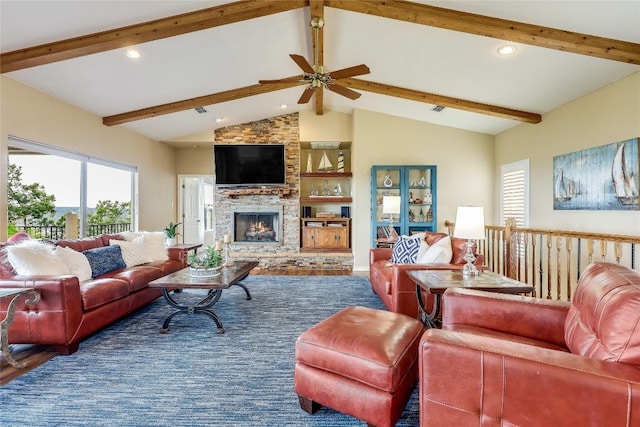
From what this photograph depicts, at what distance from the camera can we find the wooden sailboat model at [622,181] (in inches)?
127

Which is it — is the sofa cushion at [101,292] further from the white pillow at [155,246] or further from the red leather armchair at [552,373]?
the red leather armchair at [552,373]

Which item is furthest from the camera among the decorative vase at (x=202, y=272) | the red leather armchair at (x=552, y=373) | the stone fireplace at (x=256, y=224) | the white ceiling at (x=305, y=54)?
the stone fireplace at (x=256, y=224)

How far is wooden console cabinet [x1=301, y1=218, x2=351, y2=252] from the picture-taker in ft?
21.3

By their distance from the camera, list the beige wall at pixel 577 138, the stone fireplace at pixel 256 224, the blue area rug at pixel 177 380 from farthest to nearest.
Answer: the stone fireplace at pixel 256 224 < the beige wall at pixel 577 138 < the blue area rug at pixel 177 380

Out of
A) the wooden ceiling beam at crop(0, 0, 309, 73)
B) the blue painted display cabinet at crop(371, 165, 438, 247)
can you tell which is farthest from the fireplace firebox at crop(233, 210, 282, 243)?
the wooden ceiling beam at crop(0, 0, 309, 73)

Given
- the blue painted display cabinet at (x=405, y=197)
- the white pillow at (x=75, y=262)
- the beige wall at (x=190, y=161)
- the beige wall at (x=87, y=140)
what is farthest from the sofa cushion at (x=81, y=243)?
the blue painted display cabinet at (x=405, y=197)

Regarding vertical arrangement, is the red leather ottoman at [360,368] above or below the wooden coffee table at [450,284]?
below

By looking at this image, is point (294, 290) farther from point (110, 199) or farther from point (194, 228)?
point (194, 228)

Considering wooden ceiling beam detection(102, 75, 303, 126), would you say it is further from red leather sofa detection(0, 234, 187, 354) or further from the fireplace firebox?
red leather sofa detection(0, 234, 187, 354)

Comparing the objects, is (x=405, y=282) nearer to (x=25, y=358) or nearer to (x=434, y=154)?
(x=25, y=358)

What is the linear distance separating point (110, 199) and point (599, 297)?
6377 mm

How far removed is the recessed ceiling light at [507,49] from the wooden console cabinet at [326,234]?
388 cm

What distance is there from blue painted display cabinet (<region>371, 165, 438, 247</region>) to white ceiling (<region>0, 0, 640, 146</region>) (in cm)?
155

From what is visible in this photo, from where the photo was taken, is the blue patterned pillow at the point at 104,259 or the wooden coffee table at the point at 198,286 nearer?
the wooden coffee table at the point at 198,286
